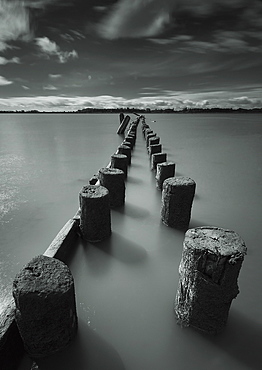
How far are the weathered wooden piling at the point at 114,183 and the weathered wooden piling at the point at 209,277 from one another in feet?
7.98

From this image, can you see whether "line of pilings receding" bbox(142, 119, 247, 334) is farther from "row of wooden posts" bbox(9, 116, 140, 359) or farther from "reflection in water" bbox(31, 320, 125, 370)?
"row of wooden posts" bbox(9, 116, 140, 359)

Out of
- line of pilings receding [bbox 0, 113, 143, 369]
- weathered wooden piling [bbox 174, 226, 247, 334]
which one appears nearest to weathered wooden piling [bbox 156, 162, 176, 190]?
weathered wooden piling [bbox 174, 226, 247, 334]

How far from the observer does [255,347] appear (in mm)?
2121

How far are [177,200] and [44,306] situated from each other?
7.94ft

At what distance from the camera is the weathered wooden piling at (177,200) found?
358 centimetres

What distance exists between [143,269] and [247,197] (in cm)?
397

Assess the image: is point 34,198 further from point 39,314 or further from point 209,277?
point 209,277

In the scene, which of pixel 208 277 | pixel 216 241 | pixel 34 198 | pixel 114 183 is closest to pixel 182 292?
pixel 208 277

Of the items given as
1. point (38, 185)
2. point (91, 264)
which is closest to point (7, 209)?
point (38, 185)

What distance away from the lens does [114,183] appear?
4.47 metres

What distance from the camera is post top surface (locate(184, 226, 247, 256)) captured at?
6.41 feet

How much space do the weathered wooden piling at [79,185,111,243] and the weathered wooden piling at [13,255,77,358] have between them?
4.16 feet

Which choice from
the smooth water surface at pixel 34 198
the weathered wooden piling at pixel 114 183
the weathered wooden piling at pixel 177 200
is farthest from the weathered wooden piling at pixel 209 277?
the weathered wooden piling at pixel 114 183

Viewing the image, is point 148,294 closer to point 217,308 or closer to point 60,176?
point 217,308
